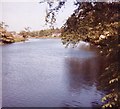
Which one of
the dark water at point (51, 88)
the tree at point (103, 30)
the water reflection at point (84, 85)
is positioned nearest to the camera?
the tree at point (103, 30)

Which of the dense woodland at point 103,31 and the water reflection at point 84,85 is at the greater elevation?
the dense woodland at point 103,31

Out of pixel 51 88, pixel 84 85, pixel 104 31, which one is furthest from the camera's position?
pixel 84 85

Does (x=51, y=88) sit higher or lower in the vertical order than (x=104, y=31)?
lower

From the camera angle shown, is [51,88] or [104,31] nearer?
[104,31]

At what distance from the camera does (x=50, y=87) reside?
21516 mm

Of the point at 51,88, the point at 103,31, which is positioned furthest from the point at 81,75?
the point at 103,31

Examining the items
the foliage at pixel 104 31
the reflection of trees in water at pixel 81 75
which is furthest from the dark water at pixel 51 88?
the foliage at pixel 104 31

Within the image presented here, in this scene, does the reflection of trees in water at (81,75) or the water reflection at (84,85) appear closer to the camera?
the water reflection at (84,85)

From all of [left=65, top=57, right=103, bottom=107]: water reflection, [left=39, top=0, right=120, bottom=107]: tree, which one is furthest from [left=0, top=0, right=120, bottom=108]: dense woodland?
[left=65, top=57, right=103, bottom=107]: water reflection

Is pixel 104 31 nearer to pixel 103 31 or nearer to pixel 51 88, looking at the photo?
pixel 103 31

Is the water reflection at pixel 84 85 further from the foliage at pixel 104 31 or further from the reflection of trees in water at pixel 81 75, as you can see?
the foliage at pixel 104 31

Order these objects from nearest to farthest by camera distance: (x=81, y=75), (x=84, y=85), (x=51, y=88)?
(x=51, y=88), (x=84, y=85), (x=81, y=75)

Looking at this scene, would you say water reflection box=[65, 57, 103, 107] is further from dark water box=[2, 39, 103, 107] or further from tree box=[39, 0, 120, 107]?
tree box=[39, 0, 120, 107]

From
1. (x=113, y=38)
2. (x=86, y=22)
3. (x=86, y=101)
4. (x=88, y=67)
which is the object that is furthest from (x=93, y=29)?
(x=88, y=67)
